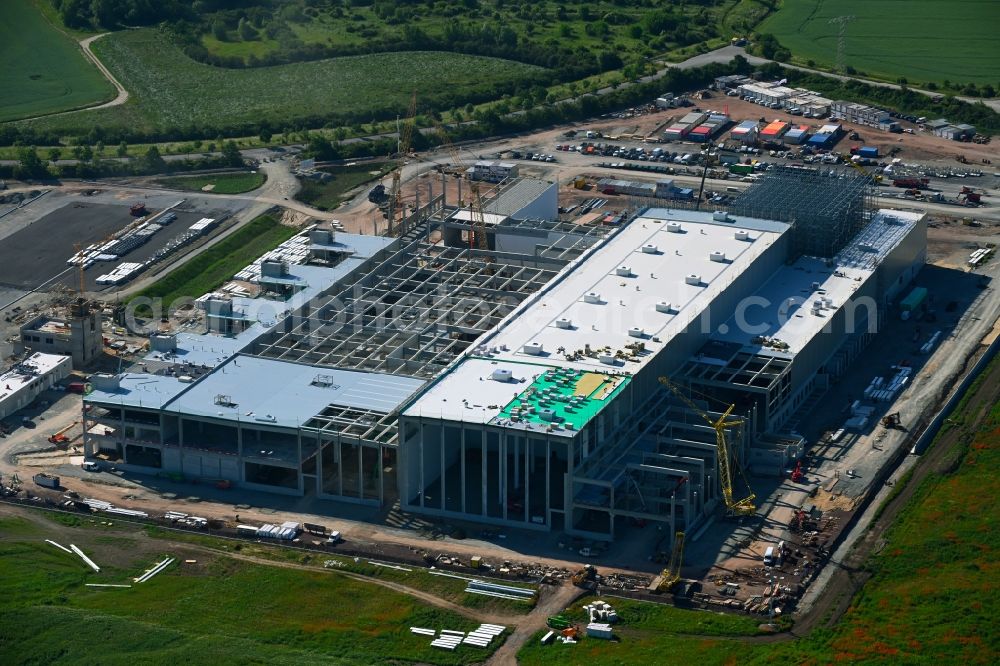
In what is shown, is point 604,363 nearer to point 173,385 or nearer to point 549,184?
point 173,385

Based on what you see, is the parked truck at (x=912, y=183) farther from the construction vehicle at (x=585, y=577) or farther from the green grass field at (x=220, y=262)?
the construction vehicle at (x=585, y=577)

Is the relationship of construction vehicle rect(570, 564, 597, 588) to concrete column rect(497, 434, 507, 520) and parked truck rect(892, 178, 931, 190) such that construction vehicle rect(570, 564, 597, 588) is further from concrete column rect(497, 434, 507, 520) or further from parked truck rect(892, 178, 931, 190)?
parked truck rect(892, 178, 931, 190)

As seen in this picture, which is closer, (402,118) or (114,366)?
(114,366)

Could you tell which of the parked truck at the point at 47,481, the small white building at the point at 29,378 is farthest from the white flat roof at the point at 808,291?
the small white building at the point at 29,378

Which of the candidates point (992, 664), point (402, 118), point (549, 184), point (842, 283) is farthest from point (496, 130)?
point (992, 664)

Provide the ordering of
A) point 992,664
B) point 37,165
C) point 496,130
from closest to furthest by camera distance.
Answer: point 992,664 < point 37,165 < point 496,130

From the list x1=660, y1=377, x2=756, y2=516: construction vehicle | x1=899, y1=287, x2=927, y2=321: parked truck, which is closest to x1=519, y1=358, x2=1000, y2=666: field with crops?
x1=660, y1=377, x2=756, y2=516: construction vehicle

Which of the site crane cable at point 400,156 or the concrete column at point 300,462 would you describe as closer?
the concrete column at point 300,462
